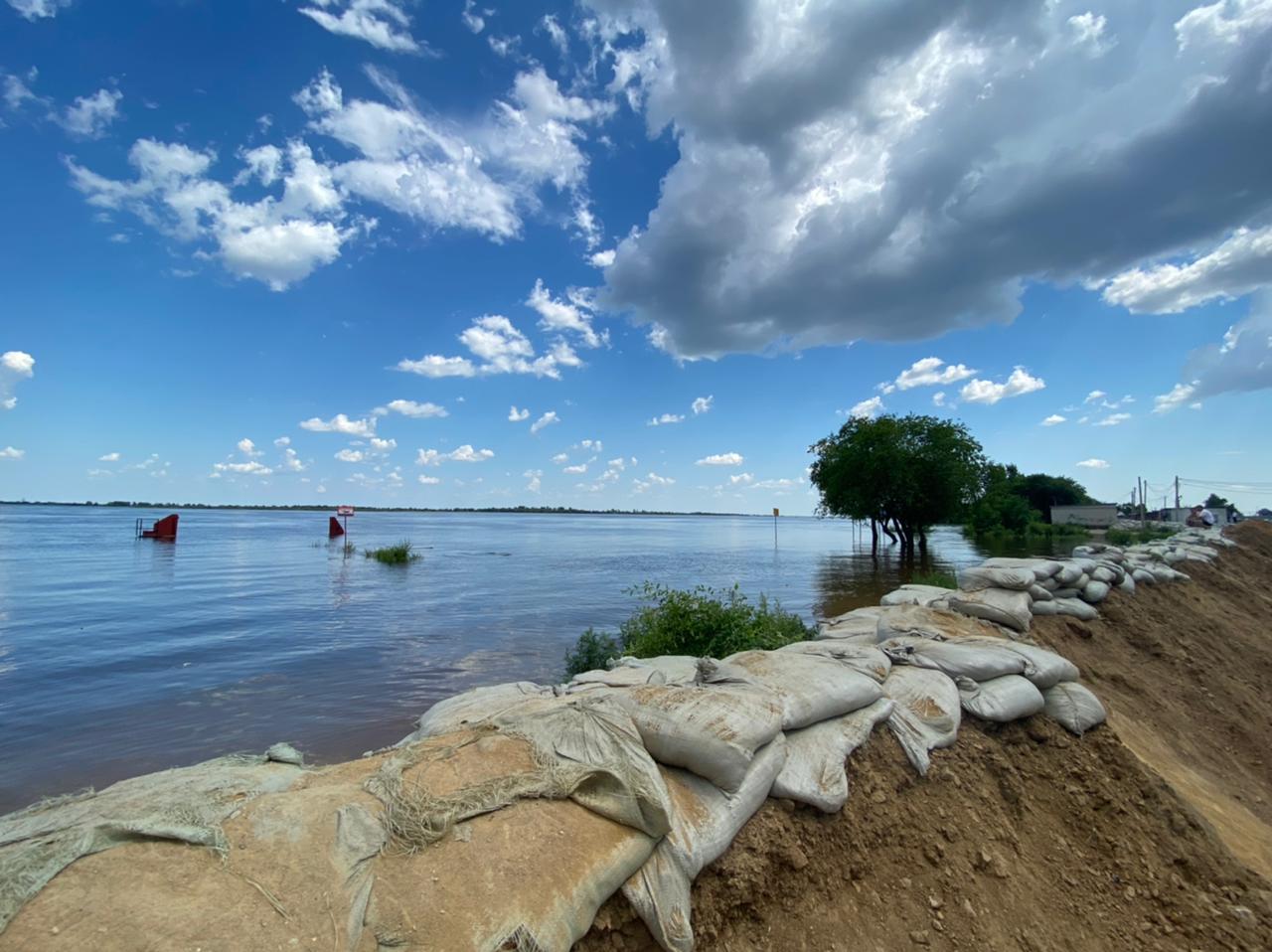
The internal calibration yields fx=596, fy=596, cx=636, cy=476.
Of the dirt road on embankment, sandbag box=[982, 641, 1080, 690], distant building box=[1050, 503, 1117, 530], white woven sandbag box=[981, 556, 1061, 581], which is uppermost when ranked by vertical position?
distant building box=[1050, 503, 1117, 530]

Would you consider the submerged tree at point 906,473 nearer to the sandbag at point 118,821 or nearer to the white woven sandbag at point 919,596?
the white woven sandbag at point 919,596

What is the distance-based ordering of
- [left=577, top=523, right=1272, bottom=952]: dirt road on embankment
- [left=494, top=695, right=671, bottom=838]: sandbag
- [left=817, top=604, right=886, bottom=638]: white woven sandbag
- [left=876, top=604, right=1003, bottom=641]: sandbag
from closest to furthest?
[left=494, top=695, right=671, bottom=838]: sandbag
[left=577, top=523, right=1272, bottom=952]: dirt road on embankment
[left=876, top=604, right=1003, bottom=641]: sandbag
[left=817, top=604, right=886, bottom=638]: white woven sandbag

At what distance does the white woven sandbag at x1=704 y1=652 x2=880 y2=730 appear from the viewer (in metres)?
3.64

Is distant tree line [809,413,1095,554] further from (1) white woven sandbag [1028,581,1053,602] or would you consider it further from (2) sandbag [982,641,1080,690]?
(2) sandbag [982,641,1080,690]

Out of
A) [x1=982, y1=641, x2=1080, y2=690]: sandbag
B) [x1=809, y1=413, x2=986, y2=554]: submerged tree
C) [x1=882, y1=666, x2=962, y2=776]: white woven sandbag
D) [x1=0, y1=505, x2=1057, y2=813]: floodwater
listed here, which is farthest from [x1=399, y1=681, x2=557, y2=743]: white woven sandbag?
[x1=809, y1=413, x2=986, y2=554]: submerged tree

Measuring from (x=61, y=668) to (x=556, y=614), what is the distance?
29.1 feet

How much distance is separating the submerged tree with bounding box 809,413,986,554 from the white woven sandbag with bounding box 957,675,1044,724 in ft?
81.9

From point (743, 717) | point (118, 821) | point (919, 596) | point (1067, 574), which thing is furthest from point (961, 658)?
point (1067, 574)

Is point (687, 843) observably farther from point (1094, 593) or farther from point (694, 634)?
point (1094, 593)

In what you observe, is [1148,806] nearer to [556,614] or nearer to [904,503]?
[556,614]

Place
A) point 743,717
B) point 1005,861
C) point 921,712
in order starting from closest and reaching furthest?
point 743,717 → point 1005,861 → point 921,712

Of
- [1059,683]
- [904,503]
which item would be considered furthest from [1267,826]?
[904,503]

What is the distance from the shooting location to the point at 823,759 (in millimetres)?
3486

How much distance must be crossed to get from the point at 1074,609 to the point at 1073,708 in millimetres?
4565
